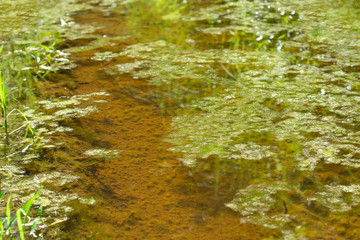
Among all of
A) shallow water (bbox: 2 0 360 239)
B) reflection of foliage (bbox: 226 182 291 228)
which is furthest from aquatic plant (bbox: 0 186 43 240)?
reflection of foliage (bbox: 226 182 291 228)

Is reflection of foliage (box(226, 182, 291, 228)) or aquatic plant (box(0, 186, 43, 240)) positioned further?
reflection of foliage (box(226, 182, 291, 228))

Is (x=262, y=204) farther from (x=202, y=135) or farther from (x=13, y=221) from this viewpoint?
(x=13, y=221)

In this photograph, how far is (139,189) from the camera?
1397 millimetres

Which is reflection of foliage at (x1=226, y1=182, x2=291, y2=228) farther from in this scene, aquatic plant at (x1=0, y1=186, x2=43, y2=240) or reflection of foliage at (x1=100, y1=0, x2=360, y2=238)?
aquatic plant at (x1=0, y1=186, x2=43, y2=240)

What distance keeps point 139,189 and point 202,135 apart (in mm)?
431

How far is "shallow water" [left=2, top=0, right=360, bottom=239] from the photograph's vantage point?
1.27 meters

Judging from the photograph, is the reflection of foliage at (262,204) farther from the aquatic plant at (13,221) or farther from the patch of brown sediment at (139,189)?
the aquatic plant at (13,221)

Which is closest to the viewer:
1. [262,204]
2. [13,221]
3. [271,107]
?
[13,221]

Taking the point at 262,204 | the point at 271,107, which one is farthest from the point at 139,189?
the point at 271,107

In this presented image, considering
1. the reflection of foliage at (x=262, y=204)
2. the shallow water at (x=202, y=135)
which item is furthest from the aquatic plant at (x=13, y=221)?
the reflection of foliage at (x=262, y=204)

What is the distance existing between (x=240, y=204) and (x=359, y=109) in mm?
886

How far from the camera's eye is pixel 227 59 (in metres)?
2.58

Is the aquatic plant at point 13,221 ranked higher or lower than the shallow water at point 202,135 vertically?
higher

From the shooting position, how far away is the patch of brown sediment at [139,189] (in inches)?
47.7
